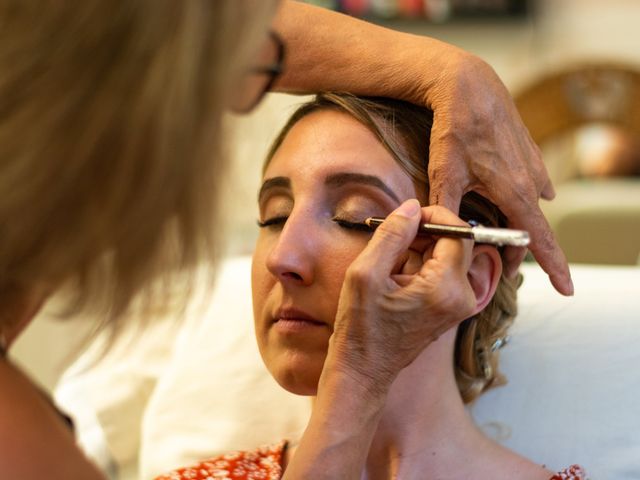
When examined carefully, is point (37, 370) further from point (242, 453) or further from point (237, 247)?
point (242, 453)

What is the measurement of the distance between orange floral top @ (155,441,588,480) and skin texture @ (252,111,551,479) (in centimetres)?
18

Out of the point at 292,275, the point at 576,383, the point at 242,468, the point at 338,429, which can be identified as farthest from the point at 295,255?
the point at 576,383

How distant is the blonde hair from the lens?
124cm

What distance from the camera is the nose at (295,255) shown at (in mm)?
1167

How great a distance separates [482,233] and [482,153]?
22cm

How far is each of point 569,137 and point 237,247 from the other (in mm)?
1807

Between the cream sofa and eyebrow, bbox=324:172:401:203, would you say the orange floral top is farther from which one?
eyebrow, bbox=324:172:401:203

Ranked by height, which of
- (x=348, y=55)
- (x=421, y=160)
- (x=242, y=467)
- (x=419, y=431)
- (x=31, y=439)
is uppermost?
(x=348, y=55)

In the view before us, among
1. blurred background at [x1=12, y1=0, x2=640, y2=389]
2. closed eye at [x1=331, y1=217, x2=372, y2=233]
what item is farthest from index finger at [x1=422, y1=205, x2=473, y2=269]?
blurred background at [x1=12, y1=0, x2=640, y2=389]

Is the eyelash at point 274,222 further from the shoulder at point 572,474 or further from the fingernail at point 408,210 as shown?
the shoulder at point 572,474

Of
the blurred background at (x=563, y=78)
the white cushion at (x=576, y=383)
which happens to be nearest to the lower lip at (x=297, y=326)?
the white cushion at (x=576, y=383)

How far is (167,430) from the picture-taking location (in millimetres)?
1697

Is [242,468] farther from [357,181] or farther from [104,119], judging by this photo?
[104,119]

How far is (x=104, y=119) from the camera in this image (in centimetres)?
70
